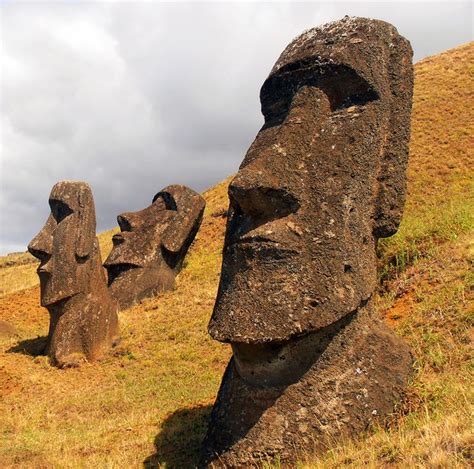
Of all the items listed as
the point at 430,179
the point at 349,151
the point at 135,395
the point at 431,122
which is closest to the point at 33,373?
the point at 135,395

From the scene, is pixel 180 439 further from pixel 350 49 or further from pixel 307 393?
pixel 350 49

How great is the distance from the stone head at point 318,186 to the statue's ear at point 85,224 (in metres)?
6.78

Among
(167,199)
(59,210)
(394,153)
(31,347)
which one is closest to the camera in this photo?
(394,153)

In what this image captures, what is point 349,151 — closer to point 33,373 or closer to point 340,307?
point 340,307

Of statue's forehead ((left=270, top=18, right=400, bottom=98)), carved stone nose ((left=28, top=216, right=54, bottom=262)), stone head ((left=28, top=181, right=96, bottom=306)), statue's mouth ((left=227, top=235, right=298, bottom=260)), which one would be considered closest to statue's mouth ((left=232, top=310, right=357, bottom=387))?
statue's mouth ((left=227, top=235, right=298, bottom=260))

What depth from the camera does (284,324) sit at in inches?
191

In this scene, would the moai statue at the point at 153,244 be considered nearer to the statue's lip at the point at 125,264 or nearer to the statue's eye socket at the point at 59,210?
the statue's lip at the point at 125,264

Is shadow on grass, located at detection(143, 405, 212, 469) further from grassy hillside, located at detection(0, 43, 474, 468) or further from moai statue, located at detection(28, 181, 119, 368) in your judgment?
moai statue, located at detection(28, 181, 119, 368)

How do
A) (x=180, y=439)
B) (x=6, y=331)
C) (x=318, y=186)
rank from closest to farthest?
1. (x=318, y=186)
2. (x=180, y=439)
3. (x=6, y=331)

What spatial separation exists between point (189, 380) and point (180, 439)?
2.94 meters

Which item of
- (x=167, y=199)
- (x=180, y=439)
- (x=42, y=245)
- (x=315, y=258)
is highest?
(x=167, y=199)

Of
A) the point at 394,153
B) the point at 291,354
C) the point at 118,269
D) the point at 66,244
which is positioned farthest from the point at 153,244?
the point at 291,354

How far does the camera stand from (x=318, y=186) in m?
5.21

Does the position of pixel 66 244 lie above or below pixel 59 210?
below
